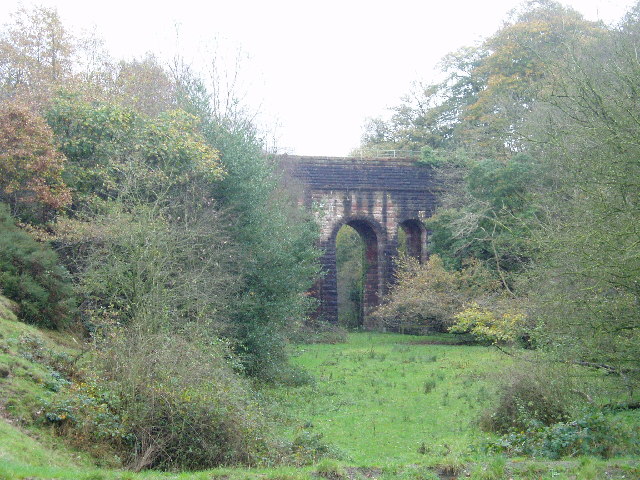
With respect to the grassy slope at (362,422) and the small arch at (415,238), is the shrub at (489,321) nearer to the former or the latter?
the grassy slope at (362,422)

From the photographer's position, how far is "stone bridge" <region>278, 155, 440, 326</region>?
30172mm

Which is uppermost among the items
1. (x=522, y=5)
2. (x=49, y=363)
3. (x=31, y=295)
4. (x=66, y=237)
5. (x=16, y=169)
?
(x=522, y=5)

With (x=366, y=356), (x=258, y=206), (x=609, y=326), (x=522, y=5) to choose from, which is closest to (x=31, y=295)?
→ (x=258, y=206)

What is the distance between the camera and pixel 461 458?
723 cm

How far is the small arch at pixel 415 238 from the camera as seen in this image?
31.1m

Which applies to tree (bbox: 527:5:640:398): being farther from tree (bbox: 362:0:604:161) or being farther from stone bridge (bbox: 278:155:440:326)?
stone bridge (bbox: 278:155:440:326)

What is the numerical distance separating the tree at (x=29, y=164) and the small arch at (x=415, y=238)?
20.1 metres

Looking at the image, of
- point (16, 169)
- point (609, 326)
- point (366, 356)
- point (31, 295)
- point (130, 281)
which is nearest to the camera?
point (609, 326)

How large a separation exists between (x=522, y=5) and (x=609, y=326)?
31.8 metres

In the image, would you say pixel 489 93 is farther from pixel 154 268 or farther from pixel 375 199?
pixel 154 268

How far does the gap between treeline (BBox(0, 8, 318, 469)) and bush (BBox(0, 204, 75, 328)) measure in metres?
0.02

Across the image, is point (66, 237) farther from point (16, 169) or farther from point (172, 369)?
point (172, 369)

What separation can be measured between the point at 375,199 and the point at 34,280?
68.5ft

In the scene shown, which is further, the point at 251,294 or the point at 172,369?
the point at 251,294
